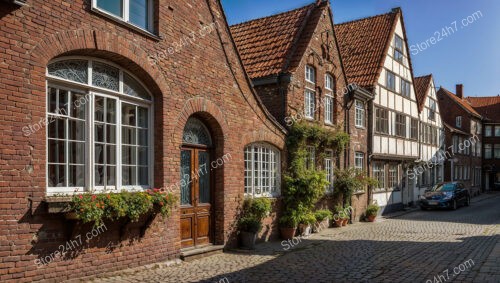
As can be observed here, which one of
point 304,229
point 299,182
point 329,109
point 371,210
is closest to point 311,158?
point 299,182

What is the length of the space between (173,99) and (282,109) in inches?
216

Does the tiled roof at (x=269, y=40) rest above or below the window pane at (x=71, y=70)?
above

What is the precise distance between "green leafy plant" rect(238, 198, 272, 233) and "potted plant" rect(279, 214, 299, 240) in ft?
4.89

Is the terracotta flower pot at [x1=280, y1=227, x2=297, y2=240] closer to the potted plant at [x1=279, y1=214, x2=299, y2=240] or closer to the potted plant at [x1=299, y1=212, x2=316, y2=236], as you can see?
the potted plant at [x1=279, y1=214, x2=299, y2=240]

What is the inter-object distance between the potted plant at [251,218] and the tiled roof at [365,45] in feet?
38.9

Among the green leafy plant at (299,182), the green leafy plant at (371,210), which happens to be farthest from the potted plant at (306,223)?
the green leafy plant at (371,210)

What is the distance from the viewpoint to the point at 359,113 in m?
20.7

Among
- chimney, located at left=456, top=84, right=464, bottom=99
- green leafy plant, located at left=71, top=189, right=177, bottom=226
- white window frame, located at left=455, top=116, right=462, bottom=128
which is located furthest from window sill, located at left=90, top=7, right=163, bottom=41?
chimney, located at left=456, top=84, right=464, bottom=99

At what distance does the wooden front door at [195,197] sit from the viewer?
10484 millimetres

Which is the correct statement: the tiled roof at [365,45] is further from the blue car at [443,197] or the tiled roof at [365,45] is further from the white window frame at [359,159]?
the blue car at [443,197]

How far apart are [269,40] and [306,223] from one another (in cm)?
695

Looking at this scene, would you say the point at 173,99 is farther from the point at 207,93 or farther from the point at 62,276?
the point at 62,276

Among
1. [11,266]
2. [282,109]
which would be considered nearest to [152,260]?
[11,266]

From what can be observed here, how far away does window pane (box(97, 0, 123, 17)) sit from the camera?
27.2 ft
